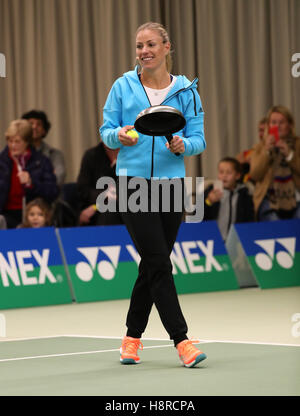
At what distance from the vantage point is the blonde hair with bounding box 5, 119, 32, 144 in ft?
30.4

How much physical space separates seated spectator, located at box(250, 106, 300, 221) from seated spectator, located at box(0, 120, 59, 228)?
214 centimetres

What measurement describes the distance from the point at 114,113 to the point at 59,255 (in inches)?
157

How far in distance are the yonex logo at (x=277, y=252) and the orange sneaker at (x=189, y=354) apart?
184 inches

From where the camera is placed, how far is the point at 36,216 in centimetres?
909

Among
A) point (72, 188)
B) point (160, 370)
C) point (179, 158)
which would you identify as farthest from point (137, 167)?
point (72, 188)

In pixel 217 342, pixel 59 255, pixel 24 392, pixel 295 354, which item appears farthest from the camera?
pixel 59 255

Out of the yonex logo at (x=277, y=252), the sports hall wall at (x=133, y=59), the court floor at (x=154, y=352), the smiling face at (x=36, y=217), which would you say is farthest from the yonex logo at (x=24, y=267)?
the sports hall wall at (x=133, y=59)

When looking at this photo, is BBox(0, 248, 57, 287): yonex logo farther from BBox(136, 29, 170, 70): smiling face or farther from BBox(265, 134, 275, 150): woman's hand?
BBox(136, 29, 170, 70): smiling face

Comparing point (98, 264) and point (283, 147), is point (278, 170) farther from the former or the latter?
point (98, 264)

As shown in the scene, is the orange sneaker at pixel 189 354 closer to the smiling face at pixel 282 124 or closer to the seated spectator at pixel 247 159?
the smiling face at pixel 282 124

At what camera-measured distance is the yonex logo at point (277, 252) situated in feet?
30.9

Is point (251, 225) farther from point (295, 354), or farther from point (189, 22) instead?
point (295, 354)

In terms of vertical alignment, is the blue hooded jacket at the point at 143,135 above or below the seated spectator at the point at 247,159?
below

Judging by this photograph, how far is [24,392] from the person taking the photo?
13.8ft
